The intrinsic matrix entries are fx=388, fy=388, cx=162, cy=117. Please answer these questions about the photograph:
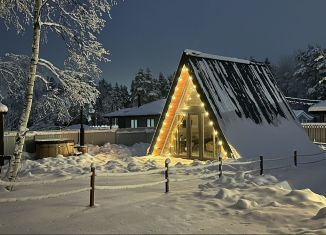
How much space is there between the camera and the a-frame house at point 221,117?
1945 cm

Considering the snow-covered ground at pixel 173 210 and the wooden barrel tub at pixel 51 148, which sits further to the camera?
the wooden barrel tub at pixel 51 148

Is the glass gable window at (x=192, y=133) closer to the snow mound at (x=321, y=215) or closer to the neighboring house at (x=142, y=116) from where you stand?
the snow mound at (x=321, y=215)

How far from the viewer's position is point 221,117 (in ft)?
63.4

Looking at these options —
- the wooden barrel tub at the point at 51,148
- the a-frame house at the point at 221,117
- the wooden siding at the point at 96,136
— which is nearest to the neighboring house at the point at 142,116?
the wooden siding at the point at 96,136

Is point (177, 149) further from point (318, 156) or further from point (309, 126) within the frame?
point (309, 126)

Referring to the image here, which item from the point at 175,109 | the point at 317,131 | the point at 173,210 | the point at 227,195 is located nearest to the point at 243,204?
the point at 227,195

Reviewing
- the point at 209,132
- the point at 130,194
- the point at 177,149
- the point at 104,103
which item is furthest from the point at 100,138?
the point at 104,103

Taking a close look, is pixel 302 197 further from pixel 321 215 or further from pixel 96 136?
pixel 96 136

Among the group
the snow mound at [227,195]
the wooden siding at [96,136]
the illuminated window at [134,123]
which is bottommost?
the snow mound at [227,195]

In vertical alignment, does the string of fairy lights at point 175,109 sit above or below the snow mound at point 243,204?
above

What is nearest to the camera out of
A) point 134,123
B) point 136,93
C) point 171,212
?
point 171,212

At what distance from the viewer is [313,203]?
9.90 m

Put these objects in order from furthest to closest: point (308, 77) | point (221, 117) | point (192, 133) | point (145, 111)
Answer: point (308, 77) < point (145, 111) < point (192, 133) < point (221, 117)

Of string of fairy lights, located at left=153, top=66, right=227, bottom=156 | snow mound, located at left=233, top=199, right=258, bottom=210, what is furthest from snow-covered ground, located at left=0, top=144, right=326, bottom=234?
string of fairy lights, located at left=153, top=66, right=227, bottom=156
